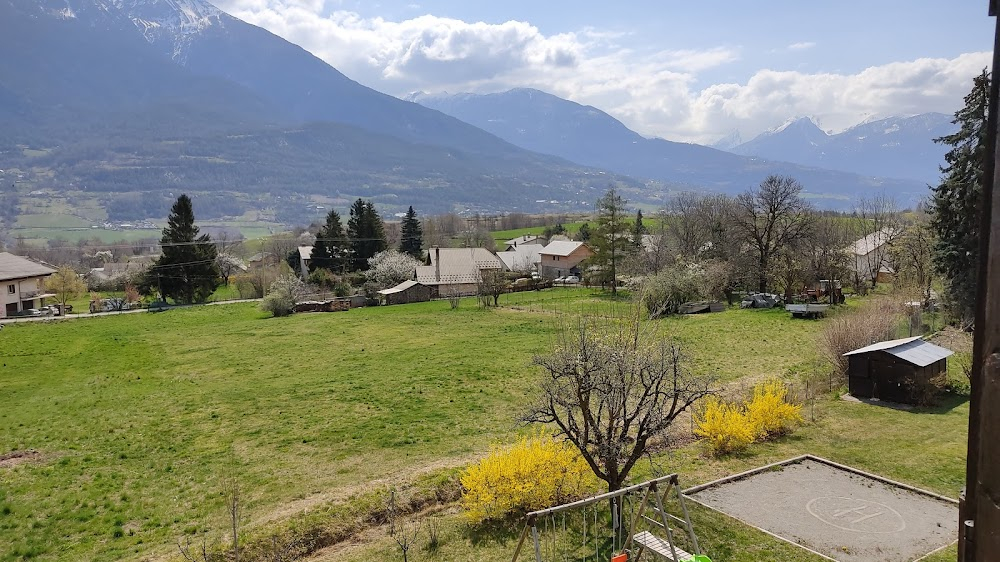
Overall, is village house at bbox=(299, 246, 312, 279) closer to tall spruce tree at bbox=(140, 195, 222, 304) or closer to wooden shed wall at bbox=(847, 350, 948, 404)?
tall spruce tree at bbox=(140, 195, 222, 304)

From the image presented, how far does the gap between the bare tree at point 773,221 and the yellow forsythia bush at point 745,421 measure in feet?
98.0

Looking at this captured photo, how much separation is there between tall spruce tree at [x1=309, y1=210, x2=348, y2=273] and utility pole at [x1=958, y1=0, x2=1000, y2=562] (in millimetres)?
66585

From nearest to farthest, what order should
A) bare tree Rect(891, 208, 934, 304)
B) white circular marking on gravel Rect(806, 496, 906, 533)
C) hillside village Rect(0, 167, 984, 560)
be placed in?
white circular marking on gravel Rect(806, 496, 906, 533) < hillside village Rect(0, 167, 984, 560) < bare tree Rect(891, 208, 934, 304)

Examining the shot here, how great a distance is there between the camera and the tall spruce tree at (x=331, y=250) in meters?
65.7

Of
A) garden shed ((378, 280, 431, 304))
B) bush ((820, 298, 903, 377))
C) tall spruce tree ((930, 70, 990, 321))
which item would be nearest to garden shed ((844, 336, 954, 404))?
bush ((820, 298, 903, 377))

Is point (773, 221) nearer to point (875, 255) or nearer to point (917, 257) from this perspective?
point (917, 257)

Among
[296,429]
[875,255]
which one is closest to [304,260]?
[296,429]

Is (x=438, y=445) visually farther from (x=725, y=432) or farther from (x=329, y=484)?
(x=725, y=432)

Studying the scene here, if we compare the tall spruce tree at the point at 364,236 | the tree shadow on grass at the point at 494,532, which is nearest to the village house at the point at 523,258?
the tall spruce tree at the point at 364,236

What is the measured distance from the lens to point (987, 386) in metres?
1.50

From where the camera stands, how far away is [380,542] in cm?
1170

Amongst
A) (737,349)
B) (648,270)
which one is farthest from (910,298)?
(648,270)

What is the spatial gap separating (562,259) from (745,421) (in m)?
57.1

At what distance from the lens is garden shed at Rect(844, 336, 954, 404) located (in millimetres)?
18359
